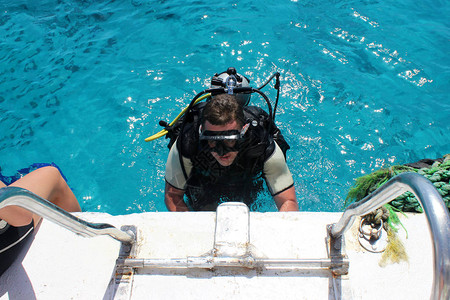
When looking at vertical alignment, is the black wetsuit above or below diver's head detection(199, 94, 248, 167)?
below

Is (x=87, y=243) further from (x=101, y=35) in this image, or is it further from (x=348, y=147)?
(x=101, y=35)

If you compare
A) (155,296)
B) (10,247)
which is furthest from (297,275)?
(10,247)

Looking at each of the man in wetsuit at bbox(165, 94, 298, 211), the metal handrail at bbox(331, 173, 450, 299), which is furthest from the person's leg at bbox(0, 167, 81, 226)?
the metal handrail at bbox(331, 173, 450, 299)

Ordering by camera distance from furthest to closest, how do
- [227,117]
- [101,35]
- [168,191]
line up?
[101,35], [168,191], [227,117]

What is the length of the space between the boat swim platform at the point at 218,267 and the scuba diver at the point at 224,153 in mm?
713

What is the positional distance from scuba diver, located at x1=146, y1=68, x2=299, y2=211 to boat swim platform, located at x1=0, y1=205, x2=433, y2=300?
0.71 metres

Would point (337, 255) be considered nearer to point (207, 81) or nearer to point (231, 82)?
point (231, 82)

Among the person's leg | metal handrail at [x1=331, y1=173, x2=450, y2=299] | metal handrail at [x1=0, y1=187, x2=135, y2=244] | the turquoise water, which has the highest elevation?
metal handrail at [x1=331, y1=173, x2=450, y2=299]

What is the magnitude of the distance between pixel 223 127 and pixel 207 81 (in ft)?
9.01

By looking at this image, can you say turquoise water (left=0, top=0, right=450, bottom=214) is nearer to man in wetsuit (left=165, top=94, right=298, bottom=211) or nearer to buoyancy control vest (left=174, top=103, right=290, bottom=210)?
buoyancy control vest (left=174, top=103, right=290, bottom=210)

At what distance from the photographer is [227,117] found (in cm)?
238

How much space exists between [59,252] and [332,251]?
4.76 ft

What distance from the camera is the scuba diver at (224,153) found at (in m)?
2.40

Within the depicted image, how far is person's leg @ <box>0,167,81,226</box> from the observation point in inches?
72.1
